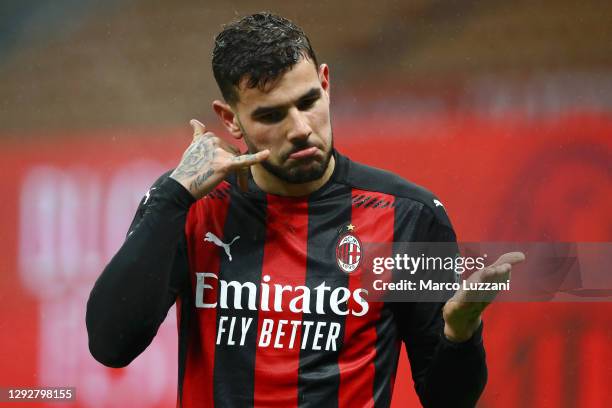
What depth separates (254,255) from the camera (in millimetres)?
1634

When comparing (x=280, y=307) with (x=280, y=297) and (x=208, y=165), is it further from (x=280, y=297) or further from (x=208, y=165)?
(x=208, y=165)

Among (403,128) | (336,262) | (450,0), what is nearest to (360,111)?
(403,128)

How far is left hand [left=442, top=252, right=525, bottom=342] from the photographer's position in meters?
1.29

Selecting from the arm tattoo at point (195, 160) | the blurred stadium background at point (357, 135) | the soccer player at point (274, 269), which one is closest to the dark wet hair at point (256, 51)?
the soccer player at point (274, 269)

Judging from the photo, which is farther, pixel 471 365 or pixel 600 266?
pixel 600 266

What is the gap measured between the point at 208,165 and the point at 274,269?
0.23 m

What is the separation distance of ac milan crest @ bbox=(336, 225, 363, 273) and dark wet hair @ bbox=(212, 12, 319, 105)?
0.33m

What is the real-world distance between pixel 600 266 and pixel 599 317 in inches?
19.7

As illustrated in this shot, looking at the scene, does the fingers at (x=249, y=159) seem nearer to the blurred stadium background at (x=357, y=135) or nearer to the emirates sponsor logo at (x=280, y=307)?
the emirates sponsor logo at (x=280, y=307)

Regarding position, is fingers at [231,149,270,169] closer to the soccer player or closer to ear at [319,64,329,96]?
the soccer player

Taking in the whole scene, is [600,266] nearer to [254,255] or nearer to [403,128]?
[403,128]

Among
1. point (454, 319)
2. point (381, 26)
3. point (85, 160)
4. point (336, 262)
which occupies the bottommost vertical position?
point (454, 319)

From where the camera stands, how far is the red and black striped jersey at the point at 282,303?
1528 millimetres

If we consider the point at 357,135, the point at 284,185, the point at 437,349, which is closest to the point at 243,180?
the point at 284,185
